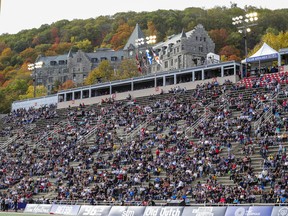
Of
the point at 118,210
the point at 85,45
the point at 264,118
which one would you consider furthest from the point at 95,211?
the point at 85,45

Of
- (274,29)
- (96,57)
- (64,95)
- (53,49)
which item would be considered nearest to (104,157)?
(64,95)

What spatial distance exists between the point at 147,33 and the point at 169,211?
138 meters

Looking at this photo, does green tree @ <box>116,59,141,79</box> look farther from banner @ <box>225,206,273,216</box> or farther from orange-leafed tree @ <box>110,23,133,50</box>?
banner @ <box>225,206,273,216</box>

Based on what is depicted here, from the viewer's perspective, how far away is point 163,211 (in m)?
27.5

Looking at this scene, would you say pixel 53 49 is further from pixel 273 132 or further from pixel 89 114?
pixel 273 132

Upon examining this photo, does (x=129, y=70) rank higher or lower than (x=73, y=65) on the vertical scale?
lower

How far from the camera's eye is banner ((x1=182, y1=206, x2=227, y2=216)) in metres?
25.5

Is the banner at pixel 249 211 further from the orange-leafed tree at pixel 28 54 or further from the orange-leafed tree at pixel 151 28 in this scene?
the orange-leafed tree at pixel 28 54

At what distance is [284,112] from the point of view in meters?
42.3

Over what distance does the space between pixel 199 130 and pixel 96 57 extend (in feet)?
366

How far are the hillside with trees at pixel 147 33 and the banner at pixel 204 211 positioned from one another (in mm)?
72177

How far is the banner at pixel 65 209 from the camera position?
33.2 metres

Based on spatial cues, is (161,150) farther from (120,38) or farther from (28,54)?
(28,54)

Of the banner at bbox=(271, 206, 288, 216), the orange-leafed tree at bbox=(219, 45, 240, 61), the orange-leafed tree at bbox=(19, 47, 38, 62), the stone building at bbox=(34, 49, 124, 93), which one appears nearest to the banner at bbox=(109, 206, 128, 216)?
the banner at bbox=(271, 206, 288, 216)
